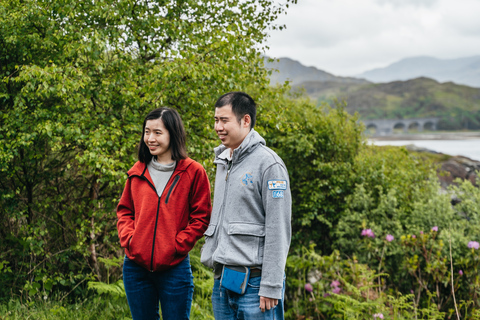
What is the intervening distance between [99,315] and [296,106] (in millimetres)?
6474

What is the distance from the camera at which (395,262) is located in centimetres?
633

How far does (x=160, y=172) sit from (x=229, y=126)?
66 centimetres

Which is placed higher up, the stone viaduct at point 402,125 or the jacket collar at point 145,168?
the stone viaduct at point 402,125

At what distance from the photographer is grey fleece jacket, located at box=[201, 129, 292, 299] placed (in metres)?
2.06

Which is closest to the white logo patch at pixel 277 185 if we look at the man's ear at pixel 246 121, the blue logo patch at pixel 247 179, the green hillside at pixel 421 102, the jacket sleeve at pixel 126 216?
the blue logo patch at pixel 247 179

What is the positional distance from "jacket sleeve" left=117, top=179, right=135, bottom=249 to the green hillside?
101558mm

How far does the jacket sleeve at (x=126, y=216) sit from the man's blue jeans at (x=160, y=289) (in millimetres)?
187

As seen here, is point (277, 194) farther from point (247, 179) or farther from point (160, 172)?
point (160, 172)

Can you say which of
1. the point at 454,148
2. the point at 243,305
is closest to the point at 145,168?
the point at 243,305

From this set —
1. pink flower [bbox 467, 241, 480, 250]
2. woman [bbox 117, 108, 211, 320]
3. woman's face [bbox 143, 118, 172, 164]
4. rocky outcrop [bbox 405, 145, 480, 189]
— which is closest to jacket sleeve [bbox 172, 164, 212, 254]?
woman [bbox 117, 108, 211, 320]

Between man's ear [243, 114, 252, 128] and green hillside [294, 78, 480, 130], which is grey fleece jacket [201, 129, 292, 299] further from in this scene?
green hillside [294, 78, 480, 130]

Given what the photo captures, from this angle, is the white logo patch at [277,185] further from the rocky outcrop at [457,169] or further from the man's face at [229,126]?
the rocky outcrop at [457,169]

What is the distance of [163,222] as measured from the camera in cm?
247

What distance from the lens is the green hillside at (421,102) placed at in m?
103
